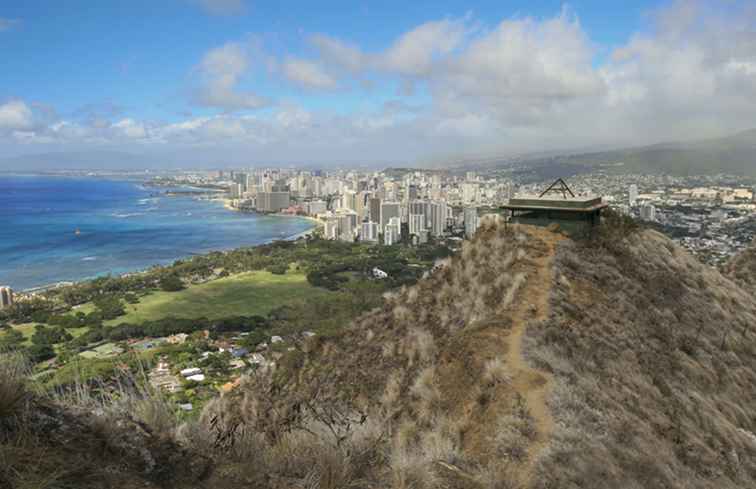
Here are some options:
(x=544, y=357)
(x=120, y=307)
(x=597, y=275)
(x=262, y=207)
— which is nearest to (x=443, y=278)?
(x=597, y=275)

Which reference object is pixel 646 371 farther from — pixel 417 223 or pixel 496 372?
pixel 417 223

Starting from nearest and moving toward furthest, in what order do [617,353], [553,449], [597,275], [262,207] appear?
[553,449] → [617,353] → [597,275] → [262,207]

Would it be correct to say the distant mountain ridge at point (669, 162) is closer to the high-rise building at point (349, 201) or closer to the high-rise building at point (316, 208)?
the high-rise building at point (349, 201)

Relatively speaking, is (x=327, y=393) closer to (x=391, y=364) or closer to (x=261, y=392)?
(x=391, y=364)

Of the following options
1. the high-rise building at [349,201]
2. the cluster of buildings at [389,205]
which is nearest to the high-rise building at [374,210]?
the cluster of buildings at [389,205]

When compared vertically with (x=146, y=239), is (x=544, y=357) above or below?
above

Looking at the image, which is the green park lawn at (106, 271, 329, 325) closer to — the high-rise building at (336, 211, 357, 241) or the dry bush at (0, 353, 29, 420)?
the high-rise building at (336, 211, 357, 241)
